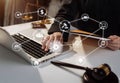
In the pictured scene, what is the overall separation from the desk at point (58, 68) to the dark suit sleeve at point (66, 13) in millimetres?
141

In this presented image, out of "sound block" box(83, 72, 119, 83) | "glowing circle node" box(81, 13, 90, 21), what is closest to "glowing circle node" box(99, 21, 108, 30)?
"glowing circle node" box(81, 13, 90, 21)

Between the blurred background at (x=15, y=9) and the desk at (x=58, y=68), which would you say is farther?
the blurred background at (x=15, y=9)

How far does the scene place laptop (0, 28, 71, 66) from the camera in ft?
1.91

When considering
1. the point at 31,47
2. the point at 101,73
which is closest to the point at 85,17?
the point at 31,47

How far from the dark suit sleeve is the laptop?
121 millimetres

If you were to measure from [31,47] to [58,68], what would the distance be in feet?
0.45

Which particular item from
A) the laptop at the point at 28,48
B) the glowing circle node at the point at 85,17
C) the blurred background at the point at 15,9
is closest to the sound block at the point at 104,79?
the laptop at the point at 28,48

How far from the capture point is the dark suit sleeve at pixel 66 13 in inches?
30.7

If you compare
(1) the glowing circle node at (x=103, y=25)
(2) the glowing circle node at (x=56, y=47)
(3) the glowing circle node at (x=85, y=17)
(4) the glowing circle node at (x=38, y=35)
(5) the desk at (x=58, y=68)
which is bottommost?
(5) the desk at (x=58, y=68)

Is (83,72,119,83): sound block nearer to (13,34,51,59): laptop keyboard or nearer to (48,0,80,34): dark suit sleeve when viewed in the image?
(13,34,51,59): laptop keyboard

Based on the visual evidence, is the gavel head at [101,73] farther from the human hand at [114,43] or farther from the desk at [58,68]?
the human hand at [114,43]

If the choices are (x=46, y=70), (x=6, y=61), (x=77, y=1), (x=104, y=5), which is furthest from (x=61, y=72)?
(x=77, y=1)

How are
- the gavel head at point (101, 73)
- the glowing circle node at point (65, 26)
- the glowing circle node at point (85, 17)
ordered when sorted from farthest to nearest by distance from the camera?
the glowing circle node at point (85, 17) → the glowing circle node at point (65, 26) → the gavel head at point (101, 73)

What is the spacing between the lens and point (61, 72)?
1.78ft
